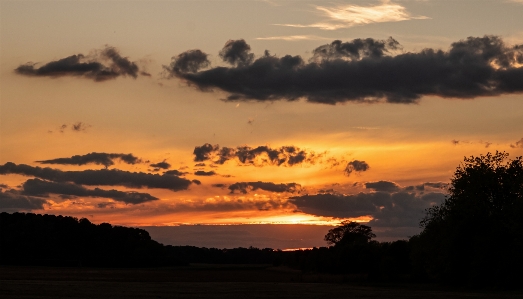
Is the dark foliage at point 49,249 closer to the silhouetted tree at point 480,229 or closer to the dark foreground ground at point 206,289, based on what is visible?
the dark foreground ground at point 206,289

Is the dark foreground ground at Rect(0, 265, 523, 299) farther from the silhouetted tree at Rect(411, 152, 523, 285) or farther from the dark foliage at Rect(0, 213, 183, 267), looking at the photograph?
the dark foliage at Rect(0, 213, 183, 267)

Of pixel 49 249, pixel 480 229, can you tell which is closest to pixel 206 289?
pixel 480 229

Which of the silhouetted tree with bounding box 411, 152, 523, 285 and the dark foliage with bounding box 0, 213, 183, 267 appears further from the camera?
the dark foliage with bounding box 0, 213, 183, 267

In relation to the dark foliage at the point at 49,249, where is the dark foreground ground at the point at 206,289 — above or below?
below

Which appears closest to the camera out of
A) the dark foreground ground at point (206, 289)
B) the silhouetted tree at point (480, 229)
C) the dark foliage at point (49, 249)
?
the dark foreground ground at point (206, 289)

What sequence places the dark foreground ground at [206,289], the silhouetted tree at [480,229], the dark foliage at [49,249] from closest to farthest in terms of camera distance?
the dark foreground ground at [206,289]
the silhouetted tree at [480,229]
the dark foliage at [49,249]

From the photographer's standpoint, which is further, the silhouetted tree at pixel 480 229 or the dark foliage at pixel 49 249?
the dark foliage at pixel 49 249

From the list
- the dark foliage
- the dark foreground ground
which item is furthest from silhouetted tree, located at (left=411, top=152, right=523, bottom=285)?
the dark foliage

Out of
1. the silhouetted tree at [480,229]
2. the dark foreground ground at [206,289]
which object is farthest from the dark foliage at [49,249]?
the silhouetted tree at [480,229]

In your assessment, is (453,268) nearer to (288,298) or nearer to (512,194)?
(512,194)

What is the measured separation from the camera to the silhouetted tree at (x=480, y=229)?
8006cm

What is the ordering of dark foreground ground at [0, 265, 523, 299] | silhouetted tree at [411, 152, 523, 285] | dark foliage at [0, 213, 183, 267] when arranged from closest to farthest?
dark foreground ground at [0, 265, 523, 299], silhouetted tree at [411, 152, 523, 285], dark foliage at [0, 213, 183, 267]

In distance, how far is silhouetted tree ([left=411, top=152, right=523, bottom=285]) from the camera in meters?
80.1

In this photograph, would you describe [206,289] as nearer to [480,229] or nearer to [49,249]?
[480,229]
